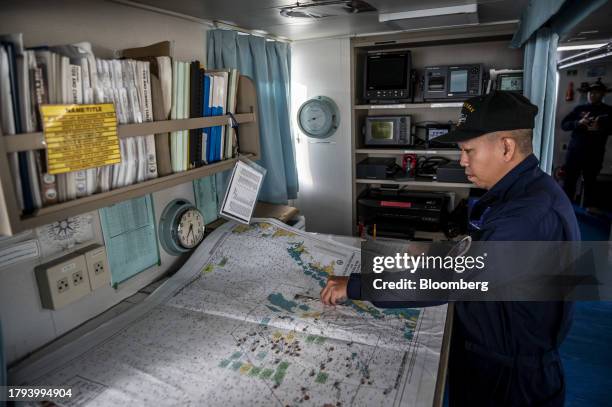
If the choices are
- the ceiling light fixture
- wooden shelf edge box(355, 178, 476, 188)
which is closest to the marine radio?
wooden shelf edge box(355, 178, 476, 188)

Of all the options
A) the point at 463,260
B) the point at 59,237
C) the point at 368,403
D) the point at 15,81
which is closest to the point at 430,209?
the point at 463,260

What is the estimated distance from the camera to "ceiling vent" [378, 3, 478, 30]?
1947 mm

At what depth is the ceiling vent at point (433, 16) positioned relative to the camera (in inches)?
76.7

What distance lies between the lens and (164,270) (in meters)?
1.72

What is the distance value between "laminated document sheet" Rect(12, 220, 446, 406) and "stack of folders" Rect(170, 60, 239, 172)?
0.49 metres

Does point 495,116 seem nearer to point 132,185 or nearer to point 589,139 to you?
point 132,185

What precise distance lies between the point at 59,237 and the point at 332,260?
1.00 m

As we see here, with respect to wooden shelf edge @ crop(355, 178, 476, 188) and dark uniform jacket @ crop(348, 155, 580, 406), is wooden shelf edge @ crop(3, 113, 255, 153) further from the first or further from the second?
wooden shelf edge @ crop(355, 178, 476, 188)

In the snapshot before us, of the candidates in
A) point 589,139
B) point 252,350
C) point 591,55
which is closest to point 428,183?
point 252,350

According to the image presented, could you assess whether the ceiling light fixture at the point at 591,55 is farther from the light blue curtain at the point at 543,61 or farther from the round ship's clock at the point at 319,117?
the round ship's clock at the point at 319,117

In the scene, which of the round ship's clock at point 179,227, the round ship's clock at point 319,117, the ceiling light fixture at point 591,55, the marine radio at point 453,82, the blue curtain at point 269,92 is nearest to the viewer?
the round ship's clock at point 179,227

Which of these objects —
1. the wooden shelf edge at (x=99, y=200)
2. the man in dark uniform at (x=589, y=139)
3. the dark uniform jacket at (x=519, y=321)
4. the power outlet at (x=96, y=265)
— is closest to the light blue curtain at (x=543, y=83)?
the dark uniform jacket at (x=519, y=321)

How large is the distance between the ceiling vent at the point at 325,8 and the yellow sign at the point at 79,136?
3.38ft

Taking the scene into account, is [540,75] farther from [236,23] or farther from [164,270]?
[164,270]
